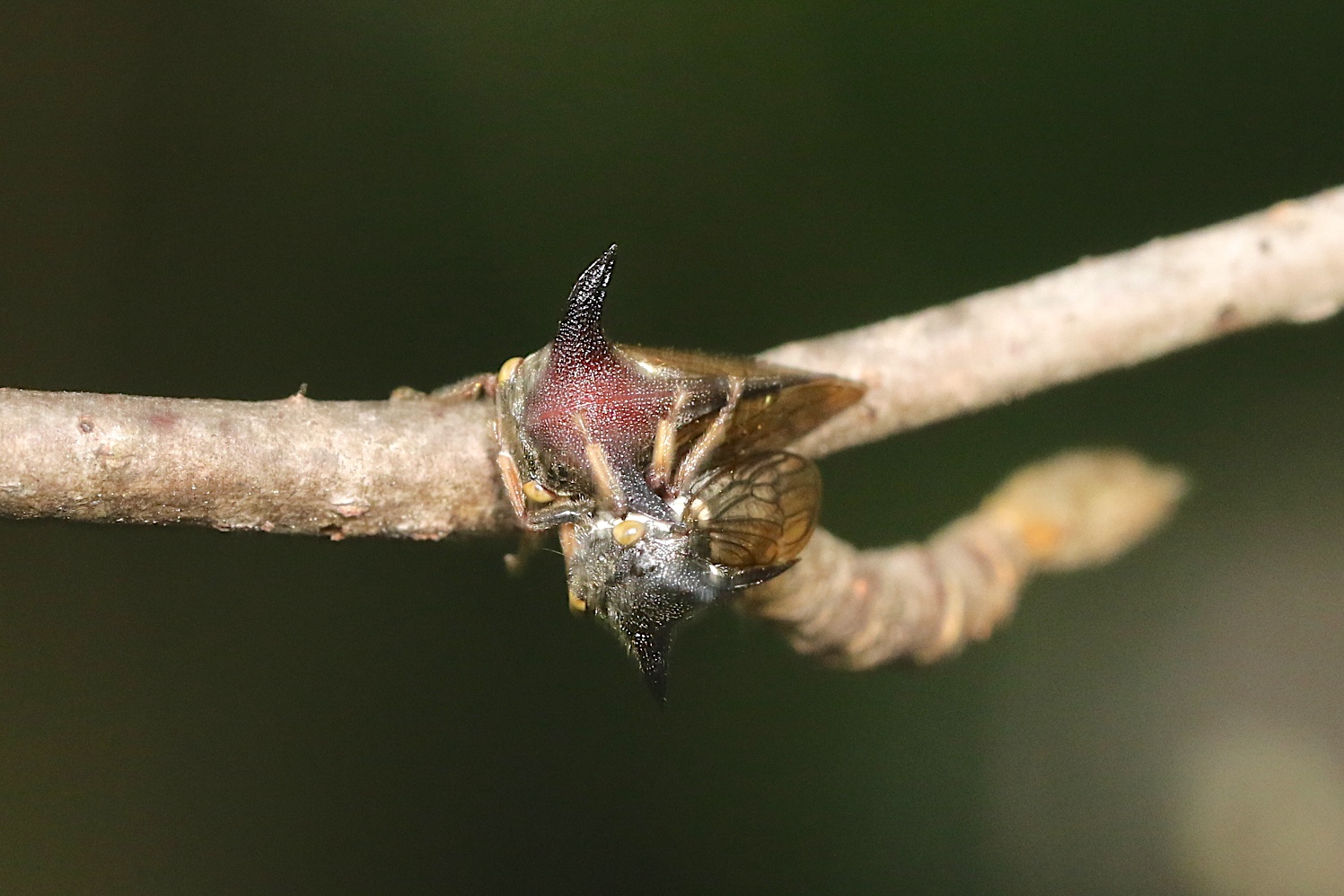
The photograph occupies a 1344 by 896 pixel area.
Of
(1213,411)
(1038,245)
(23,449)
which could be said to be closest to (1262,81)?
(1038,245)

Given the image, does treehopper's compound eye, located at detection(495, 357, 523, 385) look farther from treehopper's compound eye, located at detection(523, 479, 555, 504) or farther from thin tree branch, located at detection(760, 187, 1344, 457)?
thin tree branch, located at detection(760, 187, 1344, 457)

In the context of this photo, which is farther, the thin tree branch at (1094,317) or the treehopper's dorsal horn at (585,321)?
the thin tree branch at (1094,317)

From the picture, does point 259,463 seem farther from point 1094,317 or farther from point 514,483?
point 1094,317

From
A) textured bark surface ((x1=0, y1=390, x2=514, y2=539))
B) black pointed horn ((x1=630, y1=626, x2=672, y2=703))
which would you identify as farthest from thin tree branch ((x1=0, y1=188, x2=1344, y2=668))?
black pointed horn ((x1=630, y1=626, x2=672, y2=703))

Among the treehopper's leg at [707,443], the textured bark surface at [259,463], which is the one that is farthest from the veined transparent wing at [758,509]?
the textured bark surface at [259,463]

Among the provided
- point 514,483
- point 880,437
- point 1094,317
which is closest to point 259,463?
point 514,483

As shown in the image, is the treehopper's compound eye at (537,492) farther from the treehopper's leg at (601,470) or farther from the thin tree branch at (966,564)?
the thin tree branch at (966,564)
